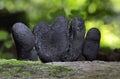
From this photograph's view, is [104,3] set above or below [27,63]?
above

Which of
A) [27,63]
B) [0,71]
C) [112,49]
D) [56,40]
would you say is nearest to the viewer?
[0,71]

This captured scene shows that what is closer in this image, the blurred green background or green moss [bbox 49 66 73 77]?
green moss [bbox 49 66 73 77]

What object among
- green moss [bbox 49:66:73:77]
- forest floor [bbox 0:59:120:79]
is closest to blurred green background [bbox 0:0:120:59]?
forest floor [bbox 0:59:120:79]

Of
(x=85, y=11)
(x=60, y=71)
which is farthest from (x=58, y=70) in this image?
(x=85, y=11)

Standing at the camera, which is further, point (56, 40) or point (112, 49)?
point (112, 49)

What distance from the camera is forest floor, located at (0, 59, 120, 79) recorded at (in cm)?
298

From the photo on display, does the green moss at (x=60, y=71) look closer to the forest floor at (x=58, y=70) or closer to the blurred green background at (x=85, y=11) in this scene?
the forest floor at (x=58, y=70)

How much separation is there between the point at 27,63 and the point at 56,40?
2.42 feet

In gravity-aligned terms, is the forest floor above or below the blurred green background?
below

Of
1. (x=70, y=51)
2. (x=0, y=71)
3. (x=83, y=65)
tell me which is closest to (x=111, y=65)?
(x=83, y=65)

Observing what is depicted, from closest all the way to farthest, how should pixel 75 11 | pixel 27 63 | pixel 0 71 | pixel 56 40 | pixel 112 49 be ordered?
1. pixel 0 71
2. pixel 27 63
3. pixel 56 40
4. pixel 75 11
5. pixel 112 49

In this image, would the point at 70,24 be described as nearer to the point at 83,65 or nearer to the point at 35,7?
the point at 83,65

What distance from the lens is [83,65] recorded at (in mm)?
3545

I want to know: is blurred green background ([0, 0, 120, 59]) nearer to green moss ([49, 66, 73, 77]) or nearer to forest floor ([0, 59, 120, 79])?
forest floor ([0, 59, 120, 79])
